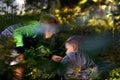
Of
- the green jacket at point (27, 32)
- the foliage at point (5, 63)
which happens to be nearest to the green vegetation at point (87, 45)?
the foliage at point (5, 63)

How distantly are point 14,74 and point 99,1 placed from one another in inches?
92.6

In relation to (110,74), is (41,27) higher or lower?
higher

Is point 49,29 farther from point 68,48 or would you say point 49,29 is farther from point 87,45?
point 87,45

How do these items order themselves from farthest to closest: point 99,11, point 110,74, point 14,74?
point 99,11, point 110,74, point 14,74

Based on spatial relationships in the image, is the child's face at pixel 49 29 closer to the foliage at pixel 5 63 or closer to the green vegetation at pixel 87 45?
the green vegetation at pixel 87 45

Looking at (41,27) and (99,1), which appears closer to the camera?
(41,27)

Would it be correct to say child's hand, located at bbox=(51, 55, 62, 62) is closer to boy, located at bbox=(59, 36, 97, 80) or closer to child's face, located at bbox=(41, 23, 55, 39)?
boy, located at bbox=(59, 36, 97, 80)

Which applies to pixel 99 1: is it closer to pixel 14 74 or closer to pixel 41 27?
pixel 41 27

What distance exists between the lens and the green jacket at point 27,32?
5.85 m

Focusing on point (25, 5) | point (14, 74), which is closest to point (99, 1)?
point (14, 74)

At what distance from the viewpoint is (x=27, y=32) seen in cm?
600

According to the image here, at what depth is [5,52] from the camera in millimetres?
5328

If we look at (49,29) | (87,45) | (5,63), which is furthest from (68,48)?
(87,45)

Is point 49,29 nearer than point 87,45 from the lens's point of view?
Yes
